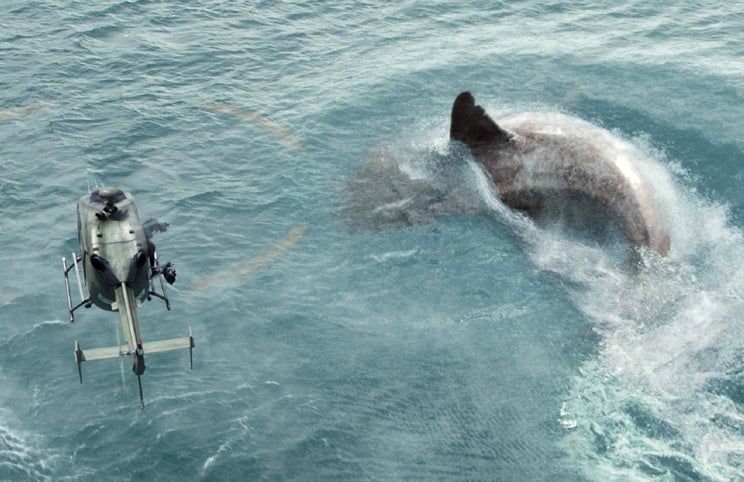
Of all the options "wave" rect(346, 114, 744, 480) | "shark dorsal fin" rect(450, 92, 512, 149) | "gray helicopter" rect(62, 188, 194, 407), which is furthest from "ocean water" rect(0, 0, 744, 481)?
"gray helicopter" rect(62, 188, 194, 407)

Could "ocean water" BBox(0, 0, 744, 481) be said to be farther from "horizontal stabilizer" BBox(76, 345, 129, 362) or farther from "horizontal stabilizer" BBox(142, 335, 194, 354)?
"horizontal stabilizer" BBox(76, 345, 129, 362)

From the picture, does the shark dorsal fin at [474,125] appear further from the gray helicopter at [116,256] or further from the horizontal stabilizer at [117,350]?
the horizontal stabilizer at [117,350]

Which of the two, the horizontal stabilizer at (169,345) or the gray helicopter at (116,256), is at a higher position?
the gray helicopter at (116,256)

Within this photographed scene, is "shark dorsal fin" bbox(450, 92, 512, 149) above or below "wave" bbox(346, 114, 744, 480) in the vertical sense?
above

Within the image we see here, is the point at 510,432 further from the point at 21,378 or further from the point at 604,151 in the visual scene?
the point at 21,378

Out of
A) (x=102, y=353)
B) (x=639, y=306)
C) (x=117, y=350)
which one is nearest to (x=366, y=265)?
(x=639, y=306)

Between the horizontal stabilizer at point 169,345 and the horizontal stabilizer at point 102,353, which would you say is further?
the horizontal stabilizer at point 169,345

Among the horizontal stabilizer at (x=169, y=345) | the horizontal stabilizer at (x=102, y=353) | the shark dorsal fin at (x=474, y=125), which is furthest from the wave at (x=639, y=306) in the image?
the horizontal stabilizer at (x=102, y=353)

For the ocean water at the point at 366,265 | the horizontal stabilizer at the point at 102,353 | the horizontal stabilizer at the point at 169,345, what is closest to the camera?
the horizontal stabilizer at the point at 102,353
